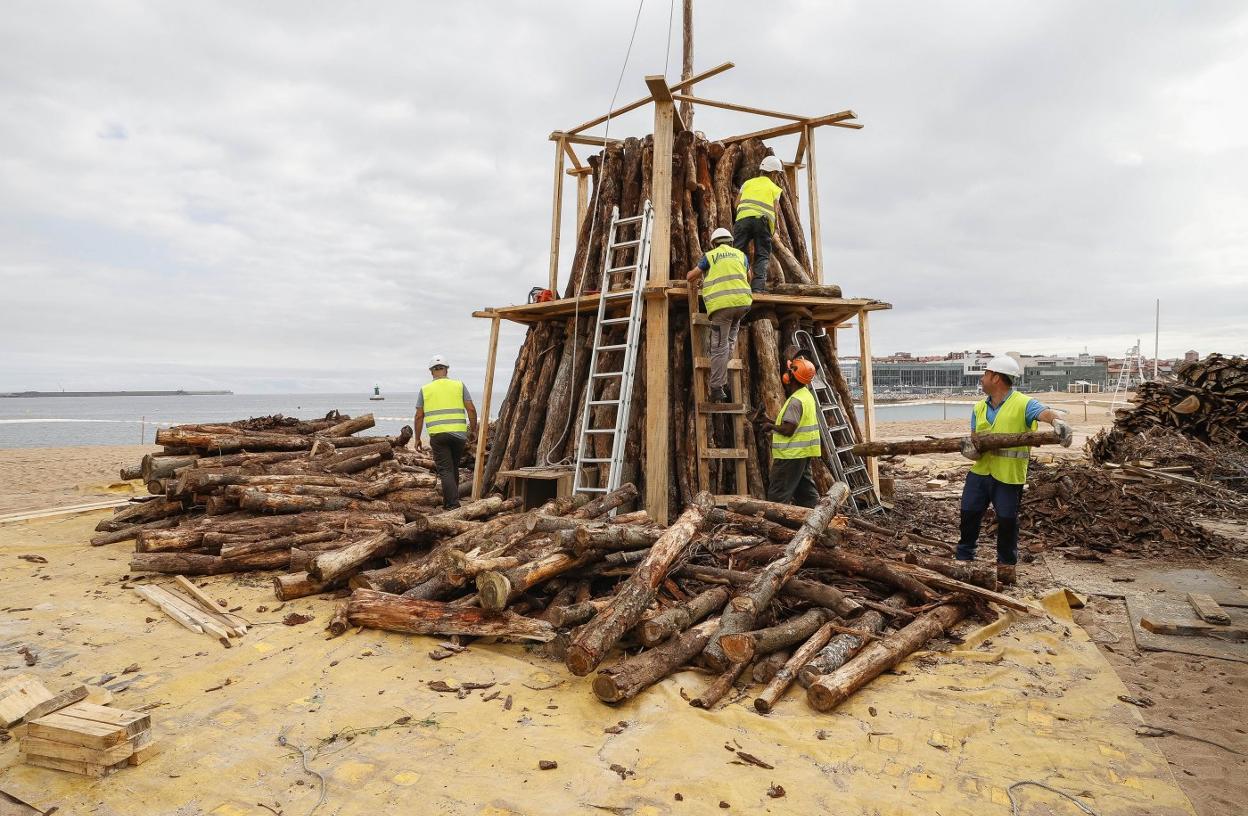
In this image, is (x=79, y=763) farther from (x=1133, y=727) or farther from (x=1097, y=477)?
(x=1097, y=477)

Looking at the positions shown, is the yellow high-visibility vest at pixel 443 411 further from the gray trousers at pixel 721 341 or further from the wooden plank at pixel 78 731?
the wooden plank at pixel 78 731

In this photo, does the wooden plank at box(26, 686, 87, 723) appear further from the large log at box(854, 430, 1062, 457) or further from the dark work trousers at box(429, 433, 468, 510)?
the large log at box(854, 430, 1062, 457)

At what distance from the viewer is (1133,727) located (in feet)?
14.0

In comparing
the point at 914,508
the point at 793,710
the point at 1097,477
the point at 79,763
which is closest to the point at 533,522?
the point at 793,710

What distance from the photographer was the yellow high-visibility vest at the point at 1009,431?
711 cm

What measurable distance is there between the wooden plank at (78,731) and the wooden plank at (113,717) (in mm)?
31

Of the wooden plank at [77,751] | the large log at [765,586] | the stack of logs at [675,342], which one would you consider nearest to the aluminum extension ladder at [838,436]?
the stack of logs at [675,342]

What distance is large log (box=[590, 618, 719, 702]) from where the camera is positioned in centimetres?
459

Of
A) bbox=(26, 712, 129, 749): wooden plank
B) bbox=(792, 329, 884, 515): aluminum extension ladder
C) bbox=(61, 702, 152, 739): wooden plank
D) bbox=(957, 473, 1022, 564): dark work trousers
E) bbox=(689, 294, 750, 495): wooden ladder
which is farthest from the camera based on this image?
bbox=(792, 329, 884, 515): aluminum extension ladder

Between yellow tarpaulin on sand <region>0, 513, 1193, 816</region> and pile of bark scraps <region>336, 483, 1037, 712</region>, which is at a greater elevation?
pile of bark scraps <region>336, 483, 1037, 712</region>

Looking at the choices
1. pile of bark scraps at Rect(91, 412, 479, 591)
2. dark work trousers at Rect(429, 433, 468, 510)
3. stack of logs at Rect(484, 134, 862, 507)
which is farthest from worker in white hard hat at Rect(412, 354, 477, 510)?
stack of logs at Rect(484, 134, 862, 507)

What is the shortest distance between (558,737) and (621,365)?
21.2ft

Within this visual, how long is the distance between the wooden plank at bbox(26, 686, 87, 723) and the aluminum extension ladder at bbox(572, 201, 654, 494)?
556 centimetres

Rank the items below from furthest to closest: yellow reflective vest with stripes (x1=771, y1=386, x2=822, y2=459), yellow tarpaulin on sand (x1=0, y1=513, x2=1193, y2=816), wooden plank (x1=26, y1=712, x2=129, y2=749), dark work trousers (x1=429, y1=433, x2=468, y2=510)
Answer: dark work trousers (x1=429, y1=433, x2=468, y2=510) < yellow reflective vest with stripes (x1=771, y1=386, x2=822, y2=459) < wooden plank (x1=26, y1=712, x2=129, y2=749) < yellow tarpaulin on sand (x1=0, y1=513, x2=1193, y2=816)
